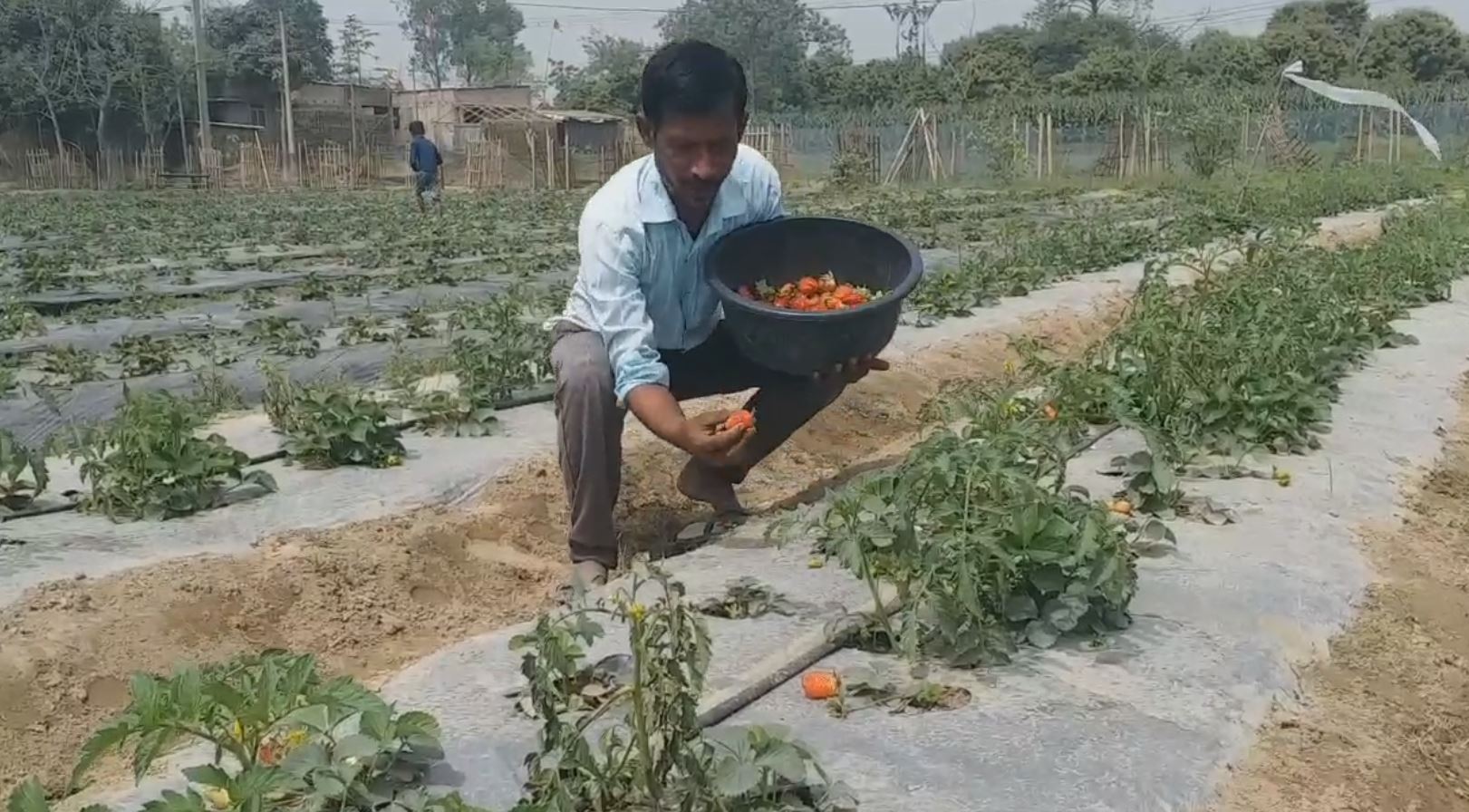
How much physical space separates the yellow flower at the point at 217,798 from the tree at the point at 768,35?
47388mm

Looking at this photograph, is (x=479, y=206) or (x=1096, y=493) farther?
(x=479, y=206)

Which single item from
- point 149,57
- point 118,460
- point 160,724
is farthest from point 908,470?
point 149,57

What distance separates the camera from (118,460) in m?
3.95

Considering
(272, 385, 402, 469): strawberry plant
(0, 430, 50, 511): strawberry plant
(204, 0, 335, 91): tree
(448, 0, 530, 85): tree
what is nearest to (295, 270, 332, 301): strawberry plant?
(272, 385, 402, 469): strawberry plant

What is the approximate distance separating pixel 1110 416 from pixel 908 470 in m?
1.67

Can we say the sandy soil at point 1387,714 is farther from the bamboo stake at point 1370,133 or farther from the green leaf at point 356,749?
the bamboo stake at point 1370,133

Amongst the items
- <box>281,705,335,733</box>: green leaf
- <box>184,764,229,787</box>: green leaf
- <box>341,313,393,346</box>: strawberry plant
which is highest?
<box>281,705,335,733</box>: green leaf

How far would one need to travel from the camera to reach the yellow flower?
191 cm

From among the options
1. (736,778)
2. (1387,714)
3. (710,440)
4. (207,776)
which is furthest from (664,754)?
(1387,714)

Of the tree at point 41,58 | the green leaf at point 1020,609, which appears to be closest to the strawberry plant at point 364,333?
the green leaf at point 1020,609

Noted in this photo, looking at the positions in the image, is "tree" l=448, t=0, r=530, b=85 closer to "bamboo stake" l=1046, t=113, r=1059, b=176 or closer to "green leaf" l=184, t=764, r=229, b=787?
"bamboo stake" l=1046, t=113, r=1059, b=176

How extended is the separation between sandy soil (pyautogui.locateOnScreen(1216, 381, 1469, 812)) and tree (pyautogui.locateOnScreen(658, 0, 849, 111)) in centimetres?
4615

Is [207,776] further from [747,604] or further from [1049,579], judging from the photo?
[1049,579]

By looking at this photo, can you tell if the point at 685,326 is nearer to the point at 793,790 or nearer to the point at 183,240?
the point at 793,790
